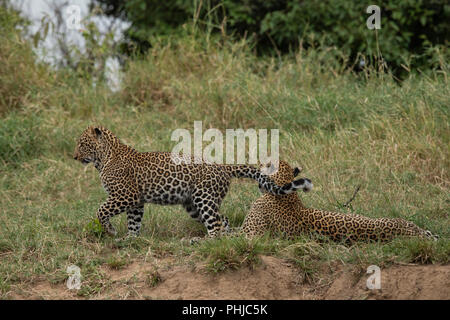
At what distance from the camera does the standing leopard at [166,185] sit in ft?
21.5

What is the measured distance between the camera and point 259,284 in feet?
17.5

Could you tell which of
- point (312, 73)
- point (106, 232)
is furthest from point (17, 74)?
point (106, 232)

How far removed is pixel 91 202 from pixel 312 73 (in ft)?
15.3

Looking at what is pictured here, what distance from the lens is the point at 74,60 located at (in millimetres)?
12828

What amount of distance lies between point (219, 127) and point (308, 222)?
4.40 metres

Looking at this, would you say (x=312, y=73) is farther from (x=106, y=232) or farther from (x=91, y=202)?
(x=106, y=232)

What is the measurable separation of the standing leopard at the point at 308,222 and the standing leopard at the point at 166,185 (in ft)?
0.73
